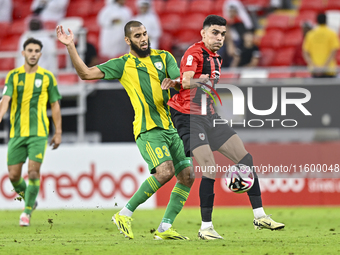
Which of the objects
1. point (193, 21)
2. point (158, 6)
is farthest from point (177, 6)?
point (193, 21)

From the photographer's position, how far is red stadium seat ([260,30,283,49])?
556 inches

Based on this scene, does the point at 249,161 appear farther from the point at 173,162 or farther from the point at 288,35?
the point at 288,35

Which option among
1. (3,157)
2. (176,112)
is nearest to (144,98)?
(176,112)

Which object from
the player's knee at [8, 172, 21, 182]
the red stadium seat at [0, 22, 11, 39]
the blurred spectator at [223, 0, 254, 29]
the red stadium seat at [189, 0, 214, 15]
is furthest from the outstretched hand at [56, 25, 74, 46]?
the red stadium seat at [0, 22, 11, 39]

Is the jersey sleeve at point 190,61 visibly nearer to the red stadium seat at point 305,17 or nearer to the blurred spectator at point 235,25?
the blurred spectator at point 235,25

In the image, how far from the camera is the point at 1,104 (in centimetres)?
805

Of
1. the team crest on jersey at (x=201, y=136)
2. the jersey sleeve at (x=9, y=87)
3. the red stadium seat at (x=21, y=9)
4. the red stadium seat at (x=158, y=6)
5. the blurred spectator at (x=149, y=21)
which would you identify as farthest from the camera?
the red stadium seat at (x=21, y=9)

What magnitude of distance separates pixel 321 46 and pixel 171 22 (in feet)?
14.3

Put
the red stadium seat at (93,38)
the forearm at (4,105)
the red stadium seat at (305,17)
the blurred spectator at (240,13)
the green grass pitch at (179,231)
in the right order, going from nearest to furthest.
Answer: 1. the green grass pitch at (179,231)
2. the forearm at (4,105)
3. the blurred spectator at (240,13)
4. the red stadium seat at (305,17)
5. the red stadium seat at (93,38)

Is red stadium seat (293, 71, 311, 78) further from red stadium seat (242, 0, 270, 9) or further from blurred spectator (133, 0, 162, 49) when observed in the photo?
red stadium seat (242, 0, 270, 9)

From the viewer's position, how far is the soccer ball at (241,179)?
5926 mm

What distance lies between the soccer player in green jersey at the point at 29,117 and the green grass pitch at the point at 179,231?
0.71m

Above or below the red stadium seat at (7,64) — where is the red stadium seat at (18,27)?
above

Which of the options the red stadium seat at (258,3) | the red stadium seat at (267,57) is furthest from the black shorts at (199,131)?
the red stadium seat at (258,3)
